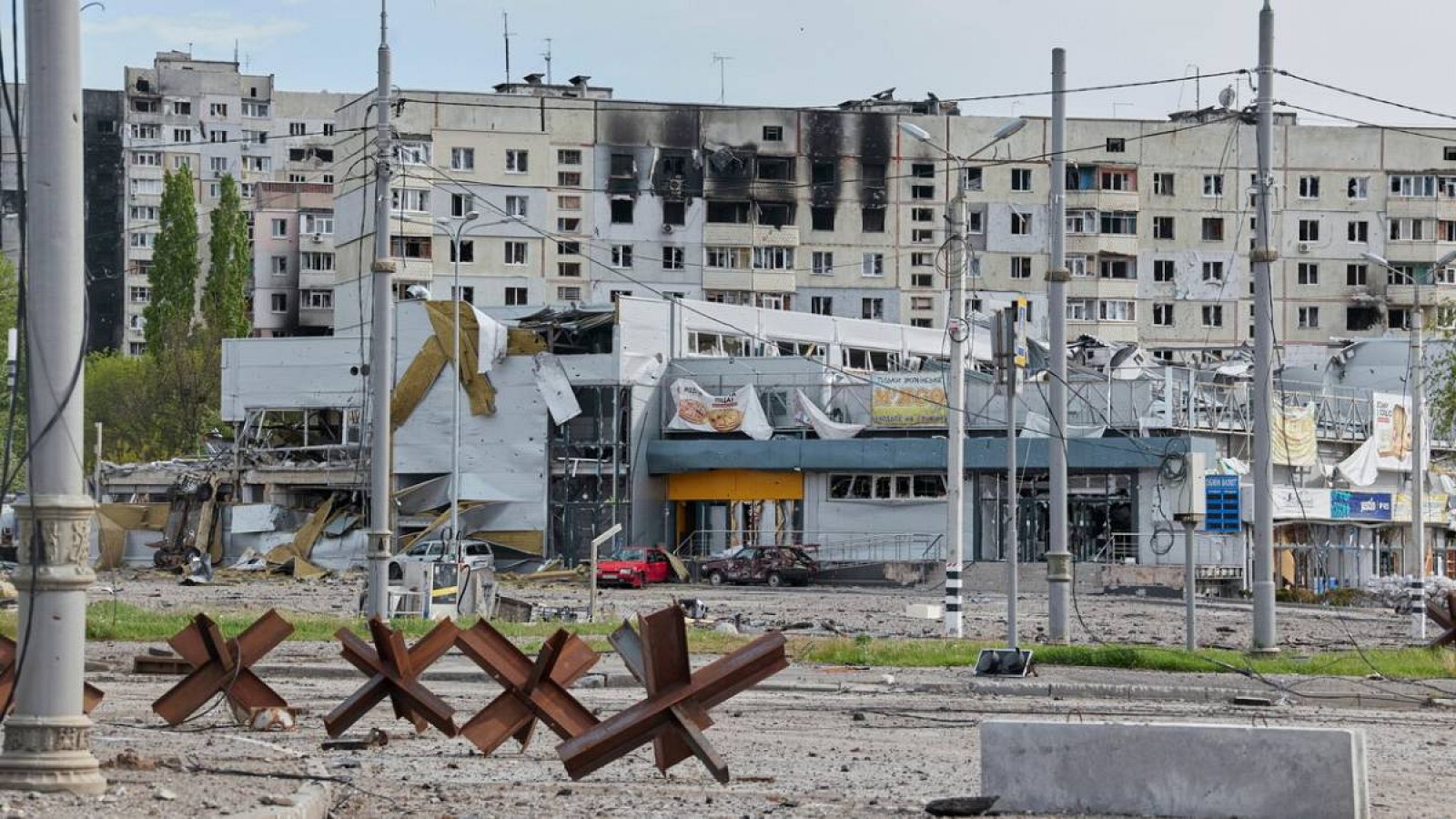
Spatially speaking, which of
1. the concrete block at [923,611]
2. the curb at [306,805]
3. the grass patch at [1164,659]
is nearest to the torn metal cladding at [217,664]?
the curb at [306,805]

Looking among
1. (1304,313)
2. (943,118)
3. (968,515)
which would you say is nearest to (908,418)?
(968,515)

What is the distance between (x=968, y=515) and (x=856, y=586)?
4920mm

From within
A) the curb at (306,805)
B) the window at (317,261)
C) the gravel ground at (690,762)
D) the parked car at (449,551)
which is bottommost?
the parked car at (449,551)

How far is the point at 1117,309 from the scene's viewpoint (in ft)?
362

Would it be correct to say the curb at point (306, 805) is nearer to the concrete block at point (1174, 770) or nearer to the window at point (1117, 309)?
the concrete block at point (1174, 770)

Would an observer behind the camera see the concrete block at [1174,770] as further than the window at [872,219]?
No

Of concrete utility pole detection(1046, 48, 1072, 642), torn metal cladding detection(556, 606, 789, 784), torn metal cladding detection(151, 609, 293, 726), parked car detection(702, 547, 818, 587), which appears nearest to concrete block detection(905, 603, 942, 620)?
concrete utility pole detection(1046, 48, 1072, 642)

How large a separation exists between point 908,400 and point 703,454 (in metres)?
6.94

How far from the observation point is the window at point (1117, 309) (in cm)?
11019

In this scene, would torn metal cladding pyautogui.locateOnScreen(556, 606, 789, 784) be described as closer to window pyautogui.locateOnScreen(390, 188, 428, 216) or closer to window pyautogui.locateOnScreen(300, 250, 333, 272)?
window pyautogui.locateOnScreen(390, 188, 428, 216)

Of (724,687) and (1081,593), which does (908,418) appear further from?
(724,687)

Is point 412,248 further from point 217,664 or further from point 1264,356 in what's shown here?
point 217,664

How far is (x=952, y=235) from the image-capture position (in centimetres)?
3369

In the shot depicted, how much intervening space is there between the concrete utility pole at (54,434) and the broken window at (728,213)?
94.9 metres
